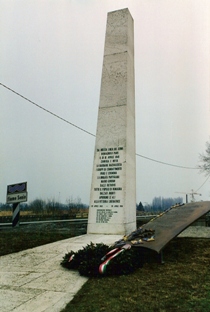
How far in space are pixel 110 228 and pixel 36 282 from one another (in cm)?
544

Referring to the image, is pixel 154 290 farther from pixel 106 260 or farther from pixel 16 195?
pixel 16 195

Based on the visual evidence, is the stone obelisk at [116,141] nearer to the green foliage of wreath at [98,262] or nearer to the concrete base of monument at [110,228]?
the concrete base of monument at [110,228]

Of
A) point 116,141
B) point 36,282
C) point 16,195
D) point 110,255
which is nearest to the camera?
point 36,282

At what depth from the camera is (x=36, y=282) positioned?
4.64 m

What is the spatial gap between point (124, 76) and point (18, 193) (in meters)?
6.97

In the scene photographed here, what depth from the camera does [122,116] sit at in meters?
10.9

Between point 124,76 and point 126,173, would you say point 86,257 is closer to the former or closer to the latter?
point 126,173

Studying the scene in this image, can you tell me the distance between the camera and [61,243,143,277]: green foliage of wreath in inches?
190

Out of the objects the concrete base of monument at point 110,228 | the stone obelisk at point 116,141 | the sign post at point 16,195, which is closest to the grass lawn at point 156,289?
the concrete base of monument at point 110,228

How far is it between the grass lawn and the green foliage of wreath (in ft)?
0.47

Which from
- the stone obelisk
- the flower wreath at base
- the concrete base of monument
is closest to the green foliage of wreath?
the flower wreath at base

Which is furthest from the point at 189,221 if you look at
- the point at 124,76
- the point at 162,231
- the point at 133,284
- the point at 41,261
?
the point at 124,76

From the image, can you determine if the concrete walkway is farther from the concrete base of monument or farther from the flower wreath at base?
the concrete base of monument

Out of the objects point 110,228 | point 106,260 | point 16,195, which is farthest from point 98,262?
point 16,195
